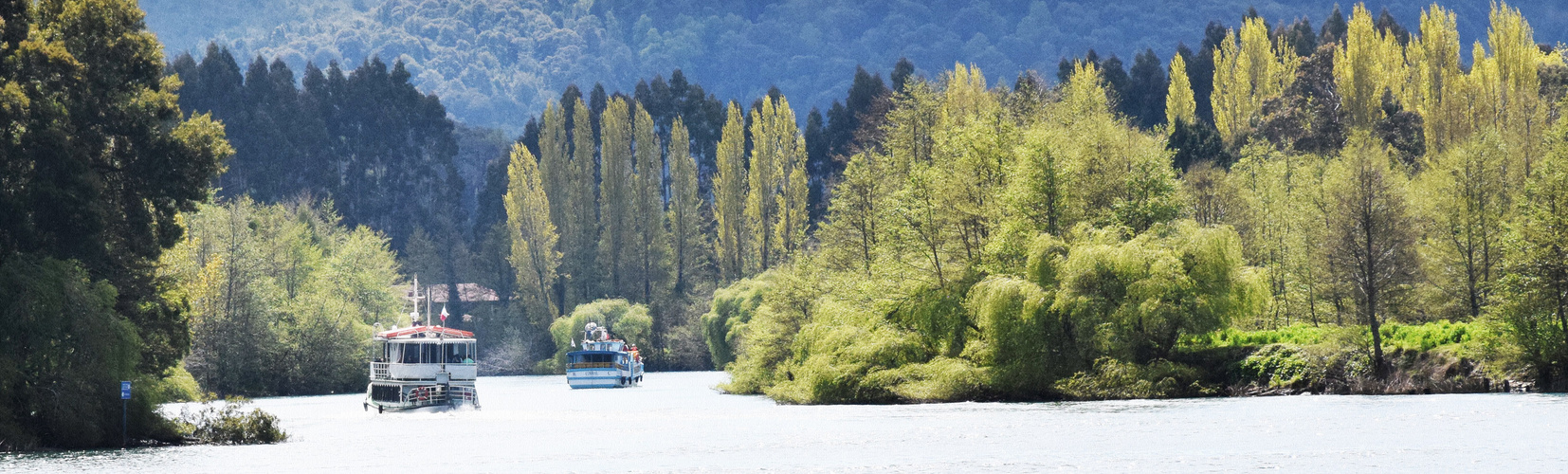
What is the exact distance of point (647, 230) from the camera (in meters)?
119

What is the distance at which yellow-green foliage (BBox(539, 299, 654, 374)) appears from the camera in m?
107

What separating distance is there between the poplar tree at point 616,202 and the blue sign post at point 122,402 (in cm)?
8341

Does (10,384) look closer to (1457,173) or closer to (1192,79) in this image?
(1457,173)

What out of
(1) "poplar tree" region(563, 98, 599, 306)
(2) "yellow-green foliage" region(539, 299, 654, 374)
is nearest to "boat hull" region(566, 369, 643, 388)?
(2) "yellow-green foliage" region(539, 299, 654, 374)

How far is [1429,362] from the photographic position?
138ft

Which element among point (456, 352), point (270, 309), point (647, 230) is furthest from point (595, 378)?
point (647, 230)

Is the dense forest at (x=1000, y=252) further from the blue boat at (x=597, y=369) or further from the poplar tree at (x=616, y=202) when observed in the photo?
the poplar tree at (x=616, y=202)

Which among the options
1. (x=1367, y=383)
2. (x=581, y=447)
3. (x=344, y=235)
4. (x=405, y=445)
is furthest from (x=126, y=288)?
(x=344, y=235)

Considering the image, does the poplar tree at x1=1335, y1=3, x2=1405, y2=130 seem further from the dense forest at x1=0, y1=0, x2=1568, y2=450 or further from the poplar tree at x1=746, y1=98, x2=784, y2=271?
the poplar tree at x1=746, y1=98, x2=784, y2=271

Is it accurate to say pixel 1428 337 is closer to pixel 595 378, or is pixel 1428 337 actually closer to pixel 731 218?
pixel 595 378

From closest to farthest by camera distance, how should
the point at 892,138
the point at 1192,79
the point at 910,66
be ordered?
the point at 892,138
the point at 1192,79
the point at 910,66

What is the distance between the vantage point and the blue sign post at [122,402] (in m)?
32.8

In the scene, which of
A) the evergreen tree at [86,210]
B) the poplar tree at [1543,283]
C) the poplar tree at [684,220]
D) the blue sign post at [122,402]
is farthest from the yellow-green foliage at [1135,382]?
the poplar tree at [684,220]

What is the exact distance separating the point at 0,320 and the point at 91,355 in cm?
201
